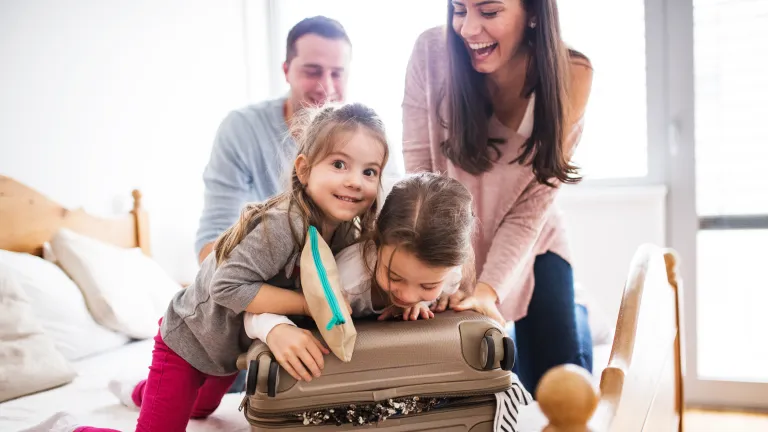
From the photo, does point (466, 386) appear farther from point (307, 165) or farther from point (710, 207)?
point (710, 207)

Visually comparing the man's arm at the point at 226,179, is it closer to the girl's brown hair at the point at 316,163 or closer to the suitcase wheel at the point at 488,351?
the girl's brown hair at the point at 316,163

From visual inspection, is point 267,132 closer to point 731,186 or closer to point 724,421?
point 731,186

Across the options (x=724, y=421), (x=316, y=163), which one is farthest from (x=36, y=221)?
(x=724, y=421)

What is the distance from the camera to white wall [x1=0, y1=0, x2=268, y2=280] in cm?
226

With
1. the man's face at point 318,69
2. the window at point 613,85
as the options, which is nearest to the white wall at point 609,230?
the window at point 613,85

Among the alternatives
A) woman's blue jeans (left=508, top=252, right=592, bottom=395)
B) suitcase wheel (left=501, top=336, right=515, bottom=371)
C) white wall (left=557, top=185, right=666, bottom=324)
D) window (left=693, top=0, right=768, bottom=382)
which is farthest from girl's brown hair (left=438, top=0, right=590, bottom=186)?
window (left=693, top=0, right=768, bottom=382)

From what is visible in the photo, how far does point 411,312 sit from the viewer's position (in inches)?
41.5

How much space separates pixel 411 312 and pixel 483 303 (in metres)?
0.24

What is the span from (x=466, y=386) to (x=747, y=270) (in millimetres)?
2527

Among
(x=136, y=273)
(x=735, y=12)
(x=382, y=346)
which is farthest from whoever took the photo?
(x=735, y=12)

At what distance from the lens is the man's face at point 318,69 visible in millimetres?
1852

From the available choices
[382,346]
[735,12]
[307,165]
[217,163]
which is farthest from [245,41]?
[382,346]

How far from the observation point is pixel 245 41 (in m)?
3.49

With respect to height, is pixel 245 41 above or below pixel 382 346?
above
